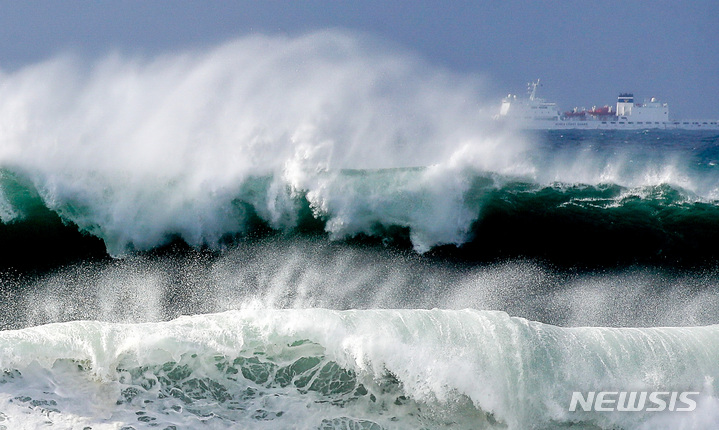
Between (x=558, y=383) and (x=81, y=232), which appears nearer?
(x=558, y=383)

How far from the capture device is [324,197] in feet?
39.1

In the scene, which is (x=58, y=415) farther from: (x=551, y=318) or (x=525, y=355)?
(x=551, y=318)

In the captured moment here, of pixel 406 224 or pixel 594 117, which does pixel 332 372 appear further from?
pixel 594 117

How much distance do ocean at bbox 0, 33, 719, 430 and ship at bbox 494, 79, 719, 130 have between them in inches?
2425

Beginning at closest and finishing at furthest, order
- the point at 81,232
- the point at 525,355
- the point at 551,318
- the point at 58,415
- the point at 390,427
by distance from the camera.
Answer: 1. the point at 58,415
2. the point at 390,427
3. the point at 525,355
4. the point at 551,318
5. the point at 81,232

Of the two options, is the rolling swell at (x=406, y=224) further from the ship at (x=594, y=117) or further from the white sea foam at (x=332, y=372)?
the ship at (x=594, y=117)

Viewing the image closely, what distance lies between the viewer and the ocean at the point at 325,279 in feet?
22.7

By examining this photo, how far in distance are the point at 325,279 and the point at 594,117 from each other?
77.4 m

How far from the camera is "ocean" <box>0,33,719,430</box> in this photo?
6.91 metres

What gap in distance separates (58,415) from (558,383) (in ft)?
17.0

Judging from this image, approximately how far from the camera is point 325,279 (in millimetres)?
10539

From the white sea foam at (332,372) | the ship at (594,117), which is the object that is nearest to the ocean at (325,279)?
the white sea foam at (332,372)

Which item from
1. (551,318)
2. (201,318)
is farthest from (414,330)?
(551,318)

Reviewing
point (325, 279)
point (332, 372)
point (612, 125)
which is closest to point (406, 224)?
point (325, 279)
